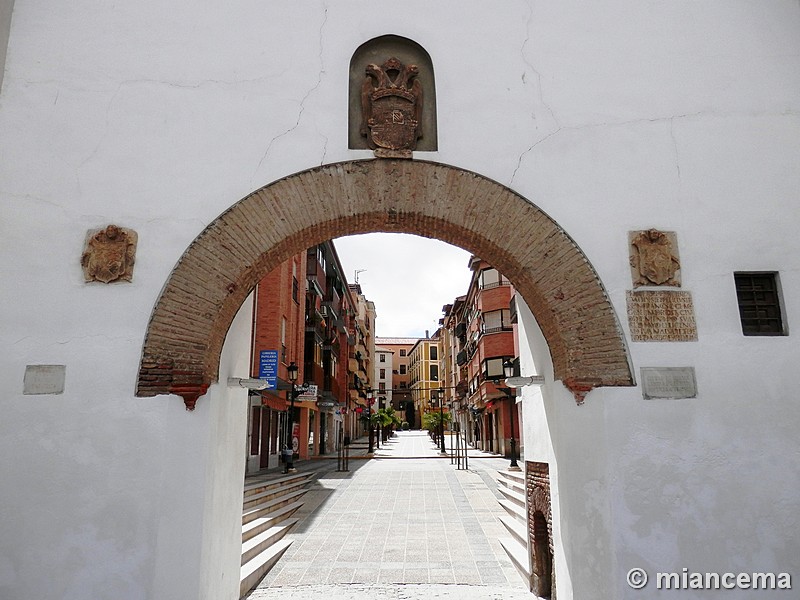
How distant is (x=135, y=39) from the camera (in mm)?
4664

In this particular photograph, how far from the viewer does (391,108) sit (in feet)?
15.2

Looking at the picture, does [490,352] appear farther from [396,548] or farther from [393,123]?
[393,123]

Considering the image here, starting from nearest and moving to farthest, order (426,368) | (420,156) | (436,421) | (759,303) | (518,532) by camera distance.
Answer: (759,303) → (420,156) → (518,532) → (436,421) → (426,368)

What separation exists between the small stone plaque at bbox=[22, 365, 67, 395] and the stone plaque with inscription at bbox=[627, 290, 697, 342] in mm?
4020

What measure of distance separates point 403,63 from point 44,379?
141 inches

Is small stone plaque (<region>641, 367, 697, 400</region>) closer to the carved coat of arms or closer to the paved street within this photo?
the carved coat of arms

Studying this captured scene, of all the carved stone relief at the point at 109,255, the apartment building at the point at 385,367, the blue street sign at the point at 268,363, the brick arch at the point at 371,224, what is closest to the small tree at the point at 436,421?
the blue street sign at the point at 268,363

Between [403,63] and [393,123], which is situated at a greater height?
[403,63]

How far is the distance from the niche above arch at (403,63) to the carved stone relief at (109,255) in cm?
186

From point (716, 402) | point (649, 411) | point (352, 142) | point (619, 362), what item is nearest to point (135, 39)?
point (352, 142)

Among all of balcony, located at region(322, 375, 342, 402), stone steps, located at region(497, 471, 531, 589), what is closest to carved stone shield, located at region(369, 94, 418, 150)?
stone steps, located at region(497, 471, 531, 589)

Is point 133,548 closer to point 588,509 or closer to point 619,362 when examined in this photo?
point 588,509

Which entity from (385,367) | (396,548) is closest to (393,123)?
(396,548)

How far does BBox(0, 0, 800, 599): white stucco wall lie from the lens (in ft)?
12.8
